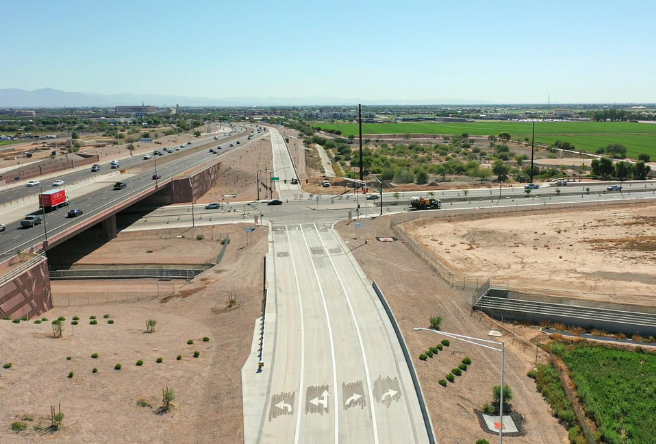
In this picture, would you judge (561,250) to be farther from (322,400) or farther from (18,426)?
(18,426)

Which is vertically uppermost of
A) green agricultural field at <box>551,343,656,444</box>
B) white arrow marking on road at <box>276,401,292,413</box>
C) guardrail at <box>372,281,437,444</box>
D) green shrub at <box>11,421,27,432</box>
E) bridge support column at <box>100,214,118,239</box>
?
bridge support column at <box>100,214,118,239</box>

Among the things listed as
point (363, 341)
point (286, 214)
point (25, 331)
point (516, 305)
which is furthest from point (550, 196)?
point (25, 331)

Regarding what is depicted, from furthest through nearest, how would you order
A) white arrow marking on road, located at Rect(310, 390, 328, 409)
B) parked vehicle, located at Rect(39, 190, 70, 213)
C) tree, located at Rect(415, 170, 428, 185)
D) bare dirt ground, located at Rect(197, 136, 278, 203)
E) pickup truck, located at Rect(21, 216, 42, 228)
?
tree, located at Rect(415, 170, 428, 185) → bare dirt ground, located at Rect(197, 136, 278, 203) → parked vehicle, located at Rect(39, 190, 70, 213) → pickup truck, located at Rect(21, 216, 42, 228) → white arrow marking on road, located at Rect(310, 390, 328, 409)

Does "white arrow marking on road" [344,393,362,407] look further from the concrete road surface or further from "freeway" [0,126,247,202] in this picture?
"freeway" [0,126,247,202]

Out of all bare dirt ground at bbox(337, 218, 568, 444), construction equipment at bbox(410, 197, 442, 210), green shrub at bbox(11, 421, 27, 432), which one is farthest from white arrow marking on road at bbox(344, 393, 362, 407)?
construction equipment at bbox(410, 197, 442, 210)

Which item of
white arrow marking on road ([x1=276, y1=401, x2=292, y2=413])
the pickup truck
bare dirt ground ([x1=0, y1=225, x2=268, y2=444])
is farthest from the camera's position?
the pickup truck

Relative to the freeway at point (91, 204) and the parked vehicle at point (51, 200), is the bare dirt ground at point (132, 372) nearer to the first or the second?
the freeway at point (91, 204)

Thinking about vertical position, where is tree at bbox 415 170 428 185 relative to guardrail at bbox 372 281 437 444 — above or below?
above
